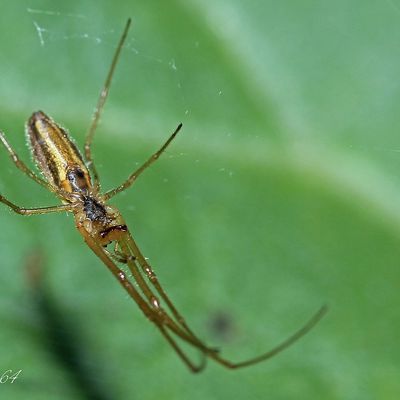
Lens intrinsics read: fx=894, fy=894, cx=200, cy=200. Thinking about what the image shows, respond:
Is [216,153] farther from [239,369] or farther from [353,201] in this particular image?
[239,369]

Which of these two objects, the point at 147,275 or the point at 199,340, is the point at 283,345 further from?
the point at 147,275

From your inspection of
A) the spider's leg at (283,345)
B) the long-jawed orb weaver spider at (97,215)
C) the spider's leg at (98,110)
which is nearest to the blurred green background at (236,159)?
the spider's leg at (283,345)

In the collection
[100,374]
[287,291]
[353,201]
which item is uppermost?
[353,201]

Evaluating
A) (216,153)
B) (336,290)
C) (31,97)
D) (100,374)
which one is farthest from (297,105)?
(100,374)

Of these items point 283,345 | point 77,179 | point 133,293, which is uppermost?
point 77,179

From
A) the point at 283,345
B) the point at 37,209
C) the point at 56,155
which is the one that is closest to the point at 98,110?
the point at 56,155

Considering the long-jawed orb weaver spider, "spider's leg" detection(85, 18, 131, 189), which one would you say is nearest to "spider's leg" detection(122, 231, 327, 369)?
the long-jawed orb weaver spider
